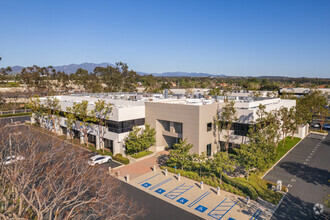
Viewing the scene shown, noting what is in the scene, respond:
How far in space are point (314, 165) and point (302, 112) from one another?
14.3 meters

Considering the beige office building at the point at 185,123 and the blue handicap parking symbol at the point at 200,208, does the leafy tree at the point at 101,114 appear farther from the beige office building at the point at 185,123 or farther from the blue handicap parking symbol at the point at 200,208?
the blue handicap parking symbol at the point at 200,208

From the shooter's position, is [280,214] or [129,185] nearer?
[280,214]

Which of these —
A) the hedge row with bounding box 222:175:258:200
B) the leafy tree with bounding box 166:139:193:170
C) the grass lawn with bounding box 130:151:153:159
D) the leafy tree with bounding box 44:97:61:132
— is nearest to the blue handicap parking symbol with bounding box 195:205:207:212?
the hedge row with bounding box 222:175:258:200

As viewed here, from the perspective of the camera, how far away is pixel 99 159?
101 ft

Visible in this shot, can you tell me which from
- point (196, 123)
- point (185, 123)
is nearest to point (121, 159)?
point (185, 123)

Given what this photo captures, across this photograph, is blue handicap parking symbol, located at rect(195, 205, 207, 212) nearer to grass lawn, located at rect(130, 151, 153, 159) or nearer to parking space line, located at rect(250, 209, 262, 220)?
parking space line, located at rect(250, 209, 262, 220)

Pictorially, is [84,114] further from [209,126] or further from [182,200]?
[182,200]

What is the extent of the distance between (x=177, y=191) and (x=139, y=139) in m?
10.9

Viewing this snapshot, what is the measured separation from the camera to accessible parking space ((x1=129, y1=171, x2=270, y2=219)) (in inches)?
768

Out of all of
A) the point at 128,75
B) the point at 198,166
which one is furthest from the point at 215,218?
the point at 128,75

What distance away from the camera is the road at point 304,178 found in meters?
19.8

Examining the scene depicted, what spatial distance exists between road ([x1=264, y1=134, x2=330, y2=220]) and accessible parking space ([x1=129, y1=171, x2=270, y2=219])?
2351 millimetres

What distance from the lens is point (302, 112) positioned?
41.9m

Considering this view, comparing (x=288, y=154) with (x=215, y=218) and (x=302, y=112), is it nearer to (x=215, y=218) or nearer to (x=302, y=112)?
(x=302, y=112)
